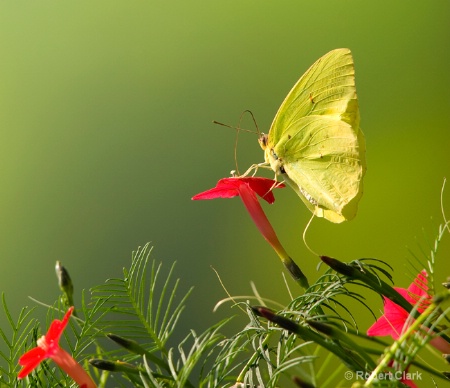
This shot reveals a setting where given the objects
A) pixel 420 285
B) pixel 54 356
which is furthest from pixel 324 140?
pixel 54 356

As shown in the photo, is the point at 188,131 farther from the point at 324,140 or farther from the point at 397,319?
the point at 397,319

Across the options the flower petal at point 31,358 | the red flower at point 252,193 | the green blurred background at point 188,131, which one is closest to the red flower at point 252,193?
the red flower at point 252,193

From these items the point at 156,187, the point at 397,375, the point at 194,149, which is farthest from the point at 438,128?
the point at 397,375

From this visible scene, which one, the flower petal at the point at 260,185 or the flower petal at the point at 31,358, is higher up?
the flower petal at the point at 260,185

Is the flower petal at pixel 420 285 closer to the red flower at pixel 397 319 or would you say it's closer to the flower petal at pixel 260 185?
the red flower at pixel 397 319

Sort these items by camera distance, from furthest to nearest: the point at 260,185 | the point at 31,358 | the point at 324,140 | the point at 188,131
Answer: the point at 188,131 < the point at 324,140 < the point at 260,185 < the point at 31,358
